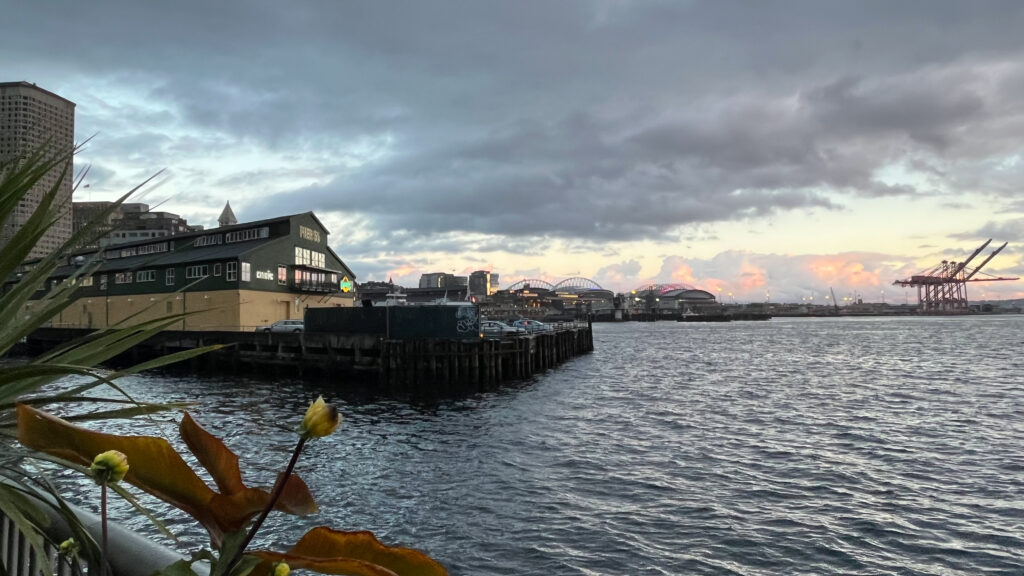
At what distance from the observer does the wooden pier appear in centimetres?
3450

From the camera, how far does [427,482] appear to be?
15070 mm

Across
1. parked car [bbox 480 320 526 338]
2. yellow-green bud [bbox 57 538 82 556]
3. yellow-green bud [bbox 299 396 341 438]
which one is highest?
yellow-green bud [bbox 299 396 341 438]

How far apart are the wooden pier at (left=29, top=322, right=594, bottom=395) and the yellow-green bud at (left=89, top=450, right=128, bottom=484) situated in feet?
102

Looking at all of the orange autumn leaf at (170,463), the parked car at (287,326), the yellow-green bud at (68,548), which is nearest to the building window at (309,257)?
the parked car at (287,326)

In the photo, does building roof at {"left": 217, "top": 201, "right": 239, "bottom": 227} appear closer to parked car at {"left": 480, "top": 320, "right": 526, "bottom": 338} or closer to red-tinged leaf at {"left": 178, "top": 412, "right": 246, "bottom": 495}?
parked car at {"left": 480, "top": 320, "right": 526, "bottom": 338}

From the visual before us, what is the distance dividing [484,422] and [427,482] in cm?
844

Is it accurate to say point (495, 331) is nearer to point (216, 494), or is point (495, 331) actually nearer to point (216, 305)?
point (216, 305)

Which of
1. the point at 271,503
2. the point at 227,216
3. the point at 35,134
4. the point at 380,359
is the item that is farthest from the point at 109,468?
the point at 227,216

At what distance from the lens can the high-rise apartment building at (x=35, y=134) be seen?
2.66 metres

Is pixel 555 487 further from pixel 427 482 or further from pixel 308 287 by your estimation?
pixel 308 287

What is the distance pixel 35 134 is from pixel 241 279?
50099mm

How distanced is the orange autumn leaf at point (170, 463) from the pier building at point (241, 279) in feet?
162

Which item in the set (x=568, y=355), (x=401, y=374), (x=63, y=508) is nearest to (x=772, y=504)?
(x=63, y=508)

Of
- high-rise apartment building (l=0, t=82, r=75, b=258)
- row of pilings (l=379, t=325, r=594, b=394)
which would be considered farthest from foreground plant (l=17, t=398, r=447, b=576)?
row of pilings (l=379, t=325, r=594, b=394)
